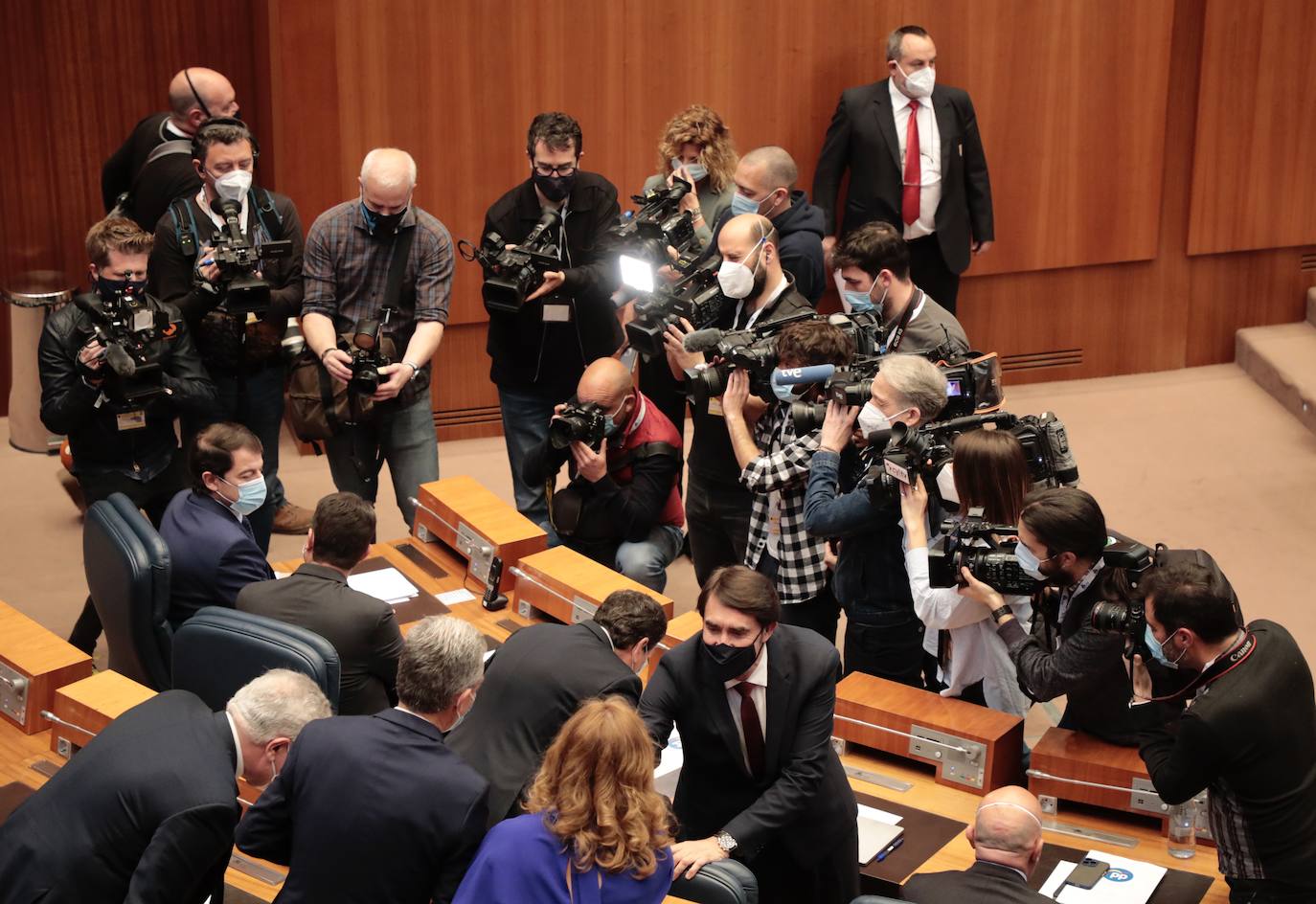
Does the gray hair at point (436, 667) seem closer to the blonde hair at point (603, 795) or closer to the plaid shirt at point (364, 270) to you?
the blonde hair at point (603, 795)

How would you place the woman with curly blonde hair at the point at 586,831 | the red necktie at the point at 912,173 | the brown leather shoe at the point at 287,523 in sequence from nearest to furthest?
the woman with curly blonde hair at the point at 586,831, the brown leather shoe at the point at 287,523, the red necktie at the point at 912,173

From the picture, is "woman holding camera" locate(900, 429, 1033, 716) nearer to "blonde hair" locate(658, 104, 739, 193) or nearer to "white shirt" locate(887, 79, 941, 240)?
"blonde hair" locate(658, 104, 739, 193)

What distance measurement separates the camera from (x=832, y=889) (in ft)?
12.0

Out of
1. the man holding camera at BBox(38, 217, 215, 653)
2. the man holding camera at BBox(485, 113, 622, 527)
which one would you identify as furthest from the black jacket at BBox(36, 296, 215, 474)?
the man holding camera at BBox(485, 113, 622, 527)

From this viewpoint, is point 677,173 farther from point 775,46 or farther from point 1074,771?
point 1074,771

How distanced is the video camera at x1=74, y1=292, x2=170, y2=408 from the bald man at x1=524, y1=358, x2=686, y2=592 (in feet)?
4.27

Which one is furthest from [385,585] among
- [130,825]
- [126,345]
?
[130,825]

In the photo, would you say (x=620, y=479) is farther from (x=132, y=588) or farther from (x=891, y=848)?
(x=891, y=848)

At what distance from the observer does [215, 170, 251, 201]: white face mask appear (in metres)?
5.55

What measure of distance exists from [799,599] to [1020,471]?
3.18 feet

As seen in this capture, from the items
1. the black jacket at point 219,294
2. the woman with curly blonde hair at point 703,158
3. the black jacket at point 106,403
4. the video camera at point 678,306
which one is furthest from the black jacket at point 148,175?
the video camera at point 678,306

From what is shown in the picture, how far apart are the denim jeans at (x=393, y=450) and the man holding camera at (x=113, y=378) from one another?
0.57m

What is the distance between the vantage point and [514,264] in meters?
5.69

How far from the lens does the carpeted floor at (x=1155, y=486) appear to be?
6.31m
